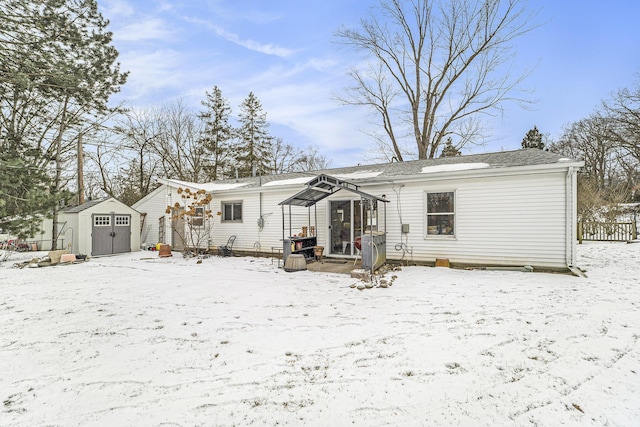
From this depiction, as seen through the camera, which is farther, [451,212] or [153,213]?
[153,213]

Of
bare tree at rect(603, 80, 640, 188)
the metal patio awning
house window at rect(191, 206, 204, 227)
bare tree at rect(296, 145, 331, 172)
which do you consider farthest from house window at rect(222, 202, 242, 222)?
bare tree at rect(603, 80, 640, 188)

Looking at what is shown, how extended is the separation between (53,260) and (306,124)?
16.4 m

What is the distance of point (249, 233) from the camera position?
12.1 m

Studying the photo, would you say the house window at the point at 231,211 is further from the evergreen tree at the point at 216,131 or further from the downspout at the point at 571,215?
the evergreen tree at the point at 216,131

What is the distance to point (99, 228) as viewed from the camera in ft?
43.1

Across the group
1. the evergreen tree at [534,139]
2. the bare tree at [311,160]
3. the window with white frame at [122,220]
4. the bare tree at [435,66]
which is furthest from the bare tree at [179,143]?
the evergreen tree at [534,139]

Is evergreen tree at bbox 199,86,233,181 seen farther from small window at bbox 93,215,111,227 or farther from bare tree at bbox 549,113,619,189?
bare tree at bbox 549,113,619,189

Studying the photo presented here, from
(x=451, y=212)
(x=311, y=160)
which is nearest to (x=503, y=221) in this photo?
(x=451, y=212)

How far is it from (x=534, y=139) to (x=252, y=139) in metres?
27.1

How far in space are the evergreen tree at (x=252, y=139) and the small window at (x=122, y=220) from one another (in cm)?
1213

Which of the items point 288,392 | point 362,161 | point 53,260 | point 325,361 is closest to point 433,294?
point 325,361

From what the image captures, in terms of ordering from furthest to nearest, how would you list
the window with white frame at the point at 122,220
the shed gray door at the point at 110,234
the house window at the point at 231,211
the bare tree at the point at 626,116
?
the bare tree at the point at 626,116 → the window with white frame at the point at 122,220 → the shed gray door at the point at 110,234 → the house window at the point at 231,211

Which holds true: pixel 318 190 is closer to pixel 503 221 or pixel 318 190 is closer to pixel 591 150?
pixel 503 221

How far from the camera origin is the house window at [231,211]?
12.5 meters
